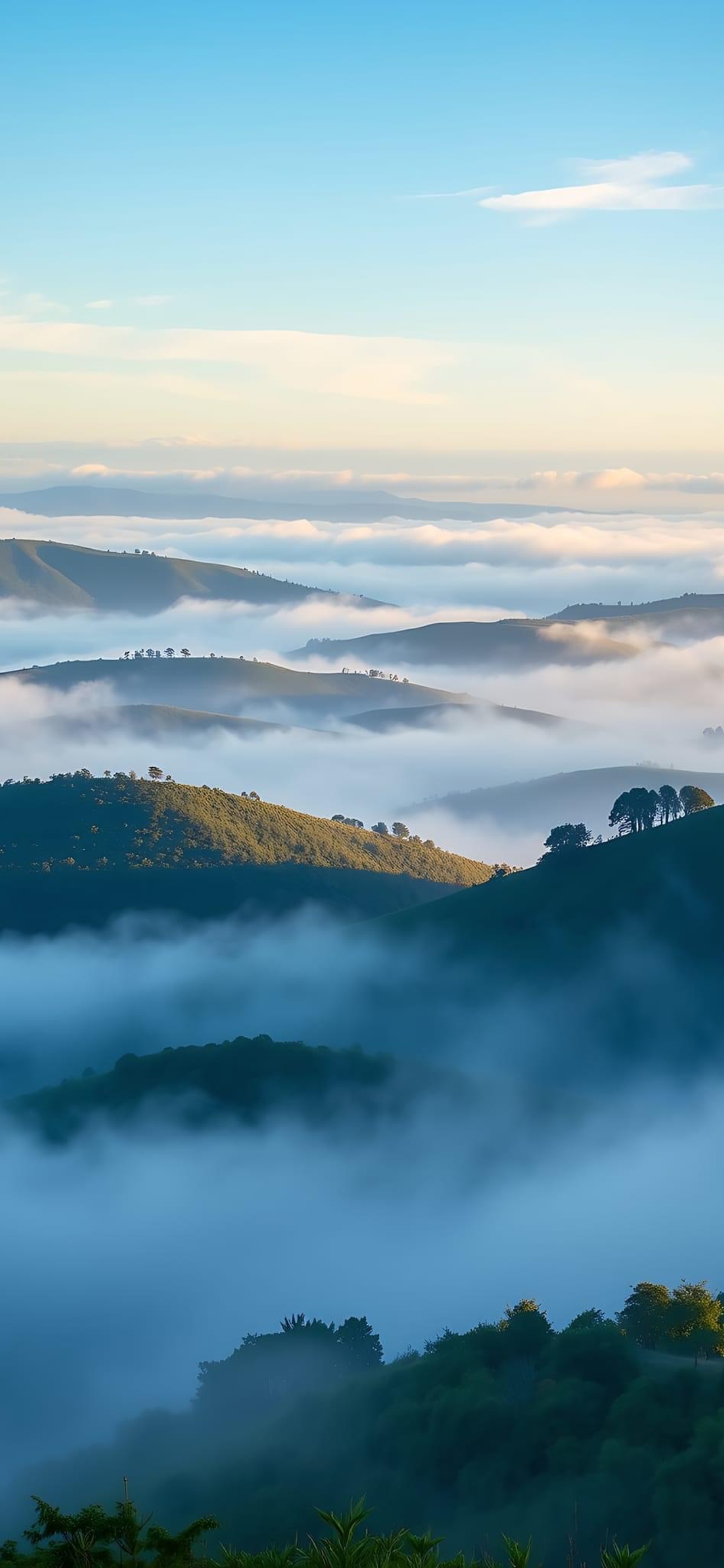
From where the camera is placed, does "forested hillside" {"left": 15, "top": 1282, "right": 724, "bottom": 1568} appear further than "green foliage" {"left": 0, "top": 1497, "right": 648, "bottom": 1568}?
Yes

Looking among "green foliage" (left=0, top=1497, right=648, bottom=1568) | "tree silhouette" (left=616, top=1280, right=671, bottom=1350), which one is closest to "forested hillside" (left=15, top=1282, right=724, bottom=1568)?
"tree silhouette" (left=616, top=1280, right=671, bottom=1350)

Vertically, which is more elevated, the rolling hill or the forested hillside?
the rolling hill

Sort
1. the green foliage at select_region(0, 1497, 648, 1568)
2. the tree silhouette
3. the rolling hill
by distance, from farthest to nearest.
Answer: the rolling hill, the tree silhouette, the green foliage at select_region(0, 1497, 648, 1568)

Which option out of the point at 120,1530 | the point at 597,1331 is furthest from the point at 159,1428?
the point at 120,1530

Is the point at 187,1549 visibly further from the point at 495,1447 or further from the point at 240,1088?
the point at 240,1088

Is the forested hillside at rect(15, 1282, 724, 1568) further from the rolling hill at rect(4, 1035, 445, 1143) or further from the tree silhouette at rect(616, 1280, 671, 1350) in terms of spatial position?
the rolling hill at rect(4, 1035, 445, 1143)

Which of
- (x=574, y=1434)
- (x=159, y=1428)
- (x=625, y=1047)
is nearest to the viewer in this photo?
(x=574, y=1434)

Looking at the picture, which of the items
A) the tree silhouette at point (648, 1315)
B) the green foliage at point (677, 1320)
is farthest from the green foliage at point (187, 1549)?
the tree silhouette at point (648, 1315)

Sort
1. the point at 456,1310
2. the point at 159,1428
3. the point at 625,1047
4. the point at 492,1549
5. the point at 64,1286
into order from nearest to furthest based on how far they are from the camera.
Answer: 1. the point at 492,1549
2. the point at 159,1428
3. the point at 456,1310
4. the point at 64,1286
5. the point at 625,1047

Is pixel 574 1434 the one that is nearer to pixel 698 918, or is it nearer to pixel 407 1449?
pixel 407 1449

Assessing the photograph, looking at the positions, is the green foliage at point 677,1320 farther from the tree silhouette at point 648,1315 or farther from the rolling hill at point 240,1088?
the rolling hill at point 240,1088

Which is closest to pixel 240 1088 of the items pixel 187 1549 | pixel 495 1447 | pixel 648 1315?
pixel 648 1315
